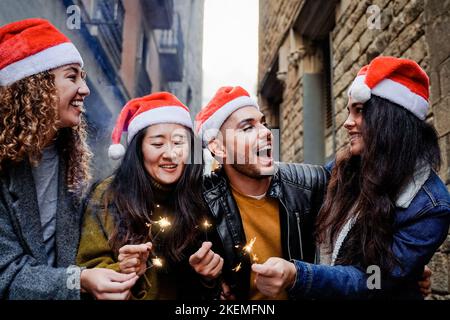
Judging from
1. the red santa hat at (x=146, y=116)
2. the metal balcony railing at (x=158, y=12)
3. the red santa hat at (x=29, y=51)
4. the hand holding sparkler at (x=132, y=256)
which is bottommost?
the hand holding sparkler at (x=132, y=256)

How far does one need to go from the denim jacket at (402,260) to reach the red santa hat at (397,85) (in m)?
0.37

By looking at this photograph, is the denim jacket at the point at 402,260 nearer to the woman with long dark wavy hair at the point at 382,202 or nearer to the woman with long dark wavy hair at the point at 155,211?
the woman with long dark wavy hair at the point at 382,202

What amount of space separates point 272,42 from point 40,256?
19.4 feet

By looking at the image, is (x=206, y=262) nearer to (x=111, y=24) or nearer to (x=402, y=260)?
(x=402, y=260)

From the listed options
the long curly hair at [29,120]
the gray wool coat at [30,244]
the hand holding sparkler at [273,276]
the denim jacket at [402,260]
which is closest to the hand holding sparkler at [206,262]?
the hand holding sparkler at [273,276]

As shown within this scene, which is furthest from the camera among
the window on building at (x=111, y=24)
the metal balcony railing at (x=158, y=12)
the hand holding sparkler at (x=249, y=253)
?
the metal balcony railing at (x=158, y=12)

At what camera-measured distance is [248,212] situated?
1.87m

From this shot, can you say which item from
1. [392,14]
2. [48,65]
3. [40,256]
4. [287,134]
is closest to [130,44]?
[287,134]

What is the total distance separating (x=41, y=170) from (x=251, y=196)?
0.98 m

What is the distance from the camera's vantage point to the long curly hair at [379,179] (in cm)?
143

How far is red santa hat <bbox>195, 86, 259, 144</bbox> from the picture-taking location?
202cm

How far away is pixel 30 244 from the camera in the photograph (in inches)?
55.7

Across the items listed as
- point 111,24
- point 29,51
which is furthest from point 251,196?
point 111,24

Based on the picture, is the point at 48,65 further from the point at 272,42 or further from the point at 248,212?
the point at 272,42
